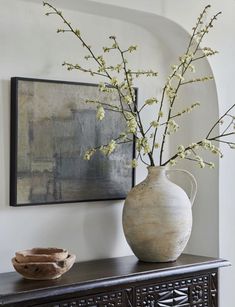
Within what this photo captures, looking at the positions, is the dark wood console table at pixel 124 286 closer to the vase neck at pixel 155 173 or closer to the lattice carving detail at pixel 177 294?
the lattice carving detail at pixel 177 294

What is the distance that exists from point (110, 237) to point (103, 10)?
3.98 ft

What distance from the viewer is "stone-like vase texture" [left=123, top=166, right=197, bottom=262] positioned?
3.14m

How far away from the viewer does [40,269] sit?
8.95 feet

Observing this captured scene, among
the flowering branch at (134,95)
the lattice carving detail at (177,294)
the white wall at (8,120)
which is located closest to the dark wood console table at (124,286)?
the lattice carving detail at (177,294)

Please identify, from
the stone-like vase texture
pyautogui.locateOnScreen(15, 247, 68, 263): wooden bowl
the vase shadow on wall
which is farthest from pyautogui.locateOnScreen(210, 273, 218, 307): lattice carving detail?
pyautogui.locateOnScreen(15, 247, 68, 263): wooden bowl

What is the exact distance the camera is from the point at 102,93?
133 inches

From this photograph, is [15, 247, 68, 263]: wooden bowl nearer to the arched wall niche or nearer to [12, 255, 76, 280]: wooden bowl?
[12, 255, 76, 280]: wooden bowl

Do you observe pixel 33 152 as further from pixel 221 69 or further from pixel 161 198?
pixel 221 69

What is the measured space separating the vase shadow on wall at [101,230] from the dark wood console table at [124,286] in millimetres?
88

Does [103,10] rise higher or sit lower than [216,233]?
higher

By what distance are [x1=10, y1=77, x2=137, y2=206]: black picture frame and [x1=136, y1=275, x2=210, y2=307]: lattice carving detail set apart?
1.93ft

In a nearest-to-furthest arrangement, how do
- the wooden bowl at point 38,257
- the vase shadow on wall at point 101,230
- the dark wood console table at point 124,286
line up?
the dark wood console table at point 124,286 → the wooden bowl at point 38,257 → the vase shadow on wall at point 101,230

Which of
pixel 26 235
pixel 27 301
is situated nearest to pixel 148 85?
pixel 26 235

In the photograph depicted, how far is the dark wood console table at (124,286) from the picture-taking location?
2.64 meters
